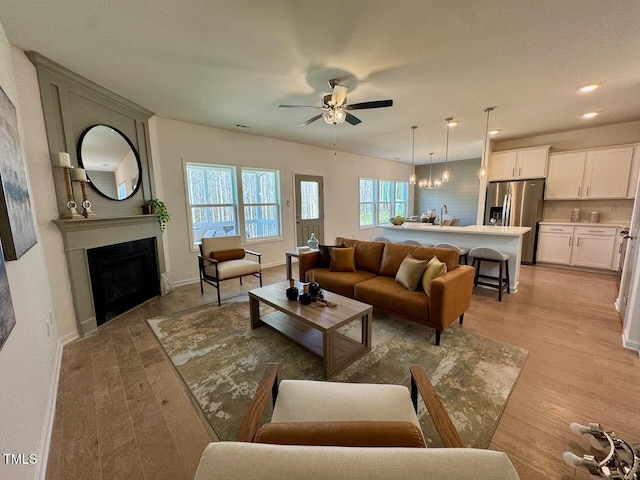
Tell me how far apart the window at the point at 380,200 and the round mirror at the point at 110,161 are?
559 cm

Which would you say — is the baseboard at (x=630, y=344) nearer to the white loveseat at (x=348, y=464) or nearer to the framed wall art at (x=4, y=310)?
the white loveseat at (x=348, y=464)

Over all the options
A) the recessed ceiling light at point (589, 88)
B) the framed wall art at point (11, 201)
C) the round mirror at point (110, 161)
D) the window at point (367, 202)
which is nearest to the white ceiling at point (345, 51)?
the recessed ceiling light at point (589, 88)

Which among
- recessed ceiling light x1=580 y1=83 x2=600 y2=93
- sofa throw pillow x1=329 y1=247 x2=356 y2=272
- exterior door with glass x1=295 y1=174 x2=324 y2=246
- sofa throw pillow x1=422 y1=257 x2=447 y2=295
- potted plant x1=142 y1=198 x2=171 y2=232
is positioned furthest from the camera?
exterior door with glass x1=295 y1=174 x2=324 y2=246

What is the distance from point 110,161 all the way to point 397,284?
3724 mm

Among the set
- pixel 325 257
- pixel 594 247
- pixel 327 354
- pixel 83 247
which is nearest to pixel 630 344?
pixel 327 354

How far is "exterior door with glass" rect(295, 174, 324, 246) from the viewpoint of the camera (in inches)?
234

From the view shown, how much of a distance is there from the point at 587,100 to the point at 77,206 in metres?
6.45

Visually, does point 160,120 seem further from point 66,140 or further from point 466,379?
point 466,379

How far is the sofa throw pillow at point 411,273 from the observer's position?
2.67m

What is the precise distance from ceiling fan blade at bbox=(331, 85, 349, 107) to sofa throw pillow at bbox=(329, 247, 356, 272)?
5.66ft

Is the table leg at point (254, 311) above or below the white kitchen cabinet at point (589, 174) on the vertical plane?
below

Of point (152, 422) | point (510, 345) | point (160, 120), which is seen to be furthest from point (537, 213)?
point (160, 120)

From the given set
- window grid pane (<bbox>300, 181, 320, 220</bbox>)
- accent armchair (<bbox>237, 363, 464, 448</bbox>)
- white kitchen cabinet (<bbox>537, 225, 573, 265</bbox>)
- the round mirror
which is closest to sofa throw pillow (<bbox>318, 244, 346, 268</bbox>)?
accent armchair (<bbox>237, 363, 464, 448</bbox>)

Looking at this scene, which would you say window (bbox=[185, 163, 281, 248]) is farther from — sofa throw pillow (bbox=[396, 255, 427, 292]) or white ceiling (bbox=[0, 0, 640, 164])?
sofa throw pillow (bbox=[396, 255, 427, 292])
